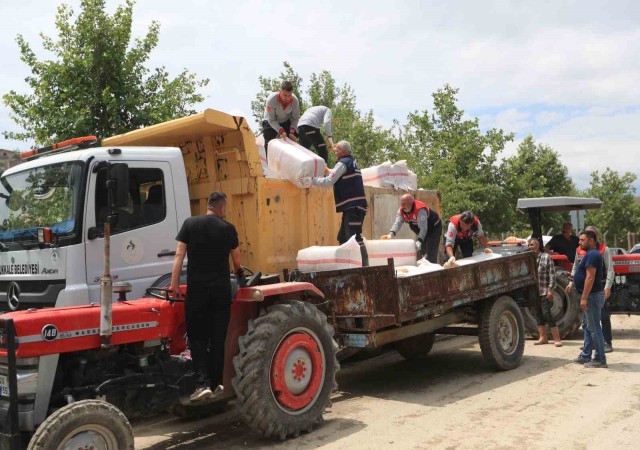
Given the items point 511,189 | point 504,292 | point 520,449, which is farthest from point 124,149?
point 511,189

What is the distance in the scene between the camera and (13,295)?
17.4 feet

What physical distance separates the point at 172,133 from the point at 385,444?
391 centimetres

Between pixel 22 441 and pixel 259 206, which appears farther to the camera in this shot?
pixel 259 206

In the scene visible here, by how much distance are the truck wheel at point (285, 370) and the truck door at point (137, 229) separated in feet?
3.80

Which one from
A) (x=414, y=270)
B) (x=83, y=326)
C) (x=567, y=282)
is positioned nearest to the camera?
(x=83, y=326)

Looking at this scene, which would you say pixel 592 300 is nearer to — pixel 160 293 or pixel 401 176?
pixel 401 176

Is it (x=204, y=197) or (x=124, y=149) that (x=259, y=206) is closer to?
(x=204, y=197)

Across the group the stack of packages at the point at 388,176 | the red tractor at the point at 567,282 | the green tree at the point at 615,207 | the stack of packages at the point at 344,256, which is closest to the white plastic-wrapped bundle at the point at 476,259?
the stack of packages at the point at 344,256

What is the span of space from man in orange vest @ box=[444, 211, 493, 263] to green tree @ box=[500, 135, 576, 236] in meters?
10.5

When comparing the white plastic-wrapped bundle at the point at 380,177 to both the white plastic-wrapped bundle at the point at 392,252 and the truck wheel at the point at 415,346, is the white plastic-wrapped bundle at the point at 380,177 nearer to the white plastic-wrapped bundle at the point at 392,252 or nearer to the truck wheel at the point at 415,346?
the white plastic-wrapped bundle at the point at 392,252

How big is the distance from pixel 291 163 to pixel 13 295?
3253 millimetres

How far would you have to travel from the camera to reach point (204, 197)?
6812 millimetres

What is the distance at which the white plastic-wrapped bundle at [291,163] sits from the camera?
697 cm

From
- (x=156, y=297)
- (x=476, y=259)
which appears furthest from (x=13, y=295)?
(x=476, y=259)
